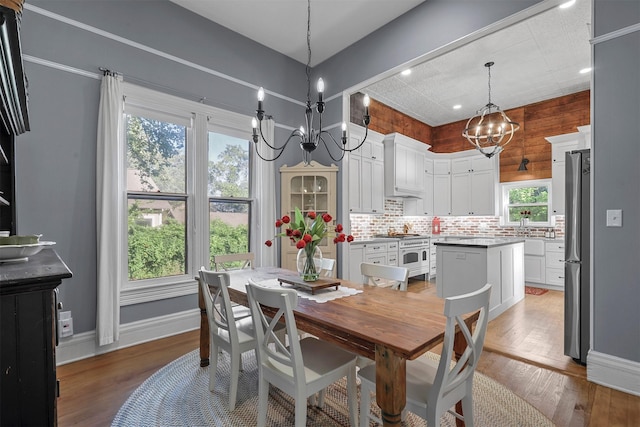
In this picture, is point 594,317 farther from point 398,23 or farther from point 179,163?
point 179,163

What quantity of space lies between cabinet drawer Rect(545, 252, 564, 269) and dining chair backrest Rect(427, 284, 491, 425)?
494 centimetres

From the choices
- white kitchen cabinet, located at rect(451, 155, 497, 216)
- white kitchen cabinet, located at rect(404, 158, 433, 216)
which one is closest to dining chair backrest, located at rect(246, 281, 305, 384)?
white kitchen cabinet, located at rect(404, 158, 433, 216)

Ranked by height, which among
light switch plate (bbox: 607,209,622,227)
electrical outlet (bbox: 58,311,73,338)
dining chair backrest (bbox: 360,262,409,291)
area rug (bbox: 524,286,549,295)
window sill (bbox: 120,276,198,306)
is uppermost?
light switch plate (bbox: 607,209,622,227)

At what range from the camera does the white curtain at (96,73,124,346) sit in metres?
2.66

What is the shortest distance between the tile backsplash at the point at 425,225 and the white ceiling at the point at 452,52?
2.16 m

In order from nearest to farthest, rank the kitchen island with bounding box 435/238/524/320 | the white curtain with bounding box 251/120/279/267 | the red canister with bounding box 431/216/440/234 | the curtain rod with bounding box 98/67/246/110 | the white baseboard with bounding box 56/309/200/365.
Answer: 1. the white baseboard with bounding box 56/309/200/365
2. the curtain rod with bounding box 98/67/246/110
3. the kitchen island with bounding box 435/238/524/320
4. the white curtain with bounding box 251/120/279/267
5. the red canister with bounding box 431/216/440/234

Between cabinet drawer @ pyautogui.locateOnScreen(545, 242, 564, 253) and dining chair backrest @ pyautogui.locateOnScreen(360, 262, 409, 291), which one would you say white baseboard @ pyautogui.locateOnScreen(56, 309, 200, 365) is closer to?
dining chair backrest @ pyautogui.locateOnScreen(360, 262, 409, 291)

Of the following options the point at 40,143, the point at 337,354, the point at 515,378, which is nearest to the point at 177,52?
the point at 40,143

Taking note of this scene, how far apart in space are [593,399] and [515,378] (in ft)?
1.45

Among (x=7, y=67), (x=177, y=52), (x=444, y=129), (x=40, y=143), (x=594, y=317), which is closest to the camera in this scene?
(x=7, y=67)

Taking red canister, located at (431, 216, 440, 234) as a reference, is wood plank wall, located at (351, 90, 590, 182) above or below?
above

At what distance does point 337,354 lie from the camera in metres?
1.69

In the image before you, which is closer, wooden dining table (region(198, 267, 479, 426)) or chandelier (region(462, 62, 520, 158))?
wooden dining table (region(198, 267, 479, 426))

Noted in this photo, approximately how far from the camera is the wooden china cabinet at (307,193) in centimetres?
402
